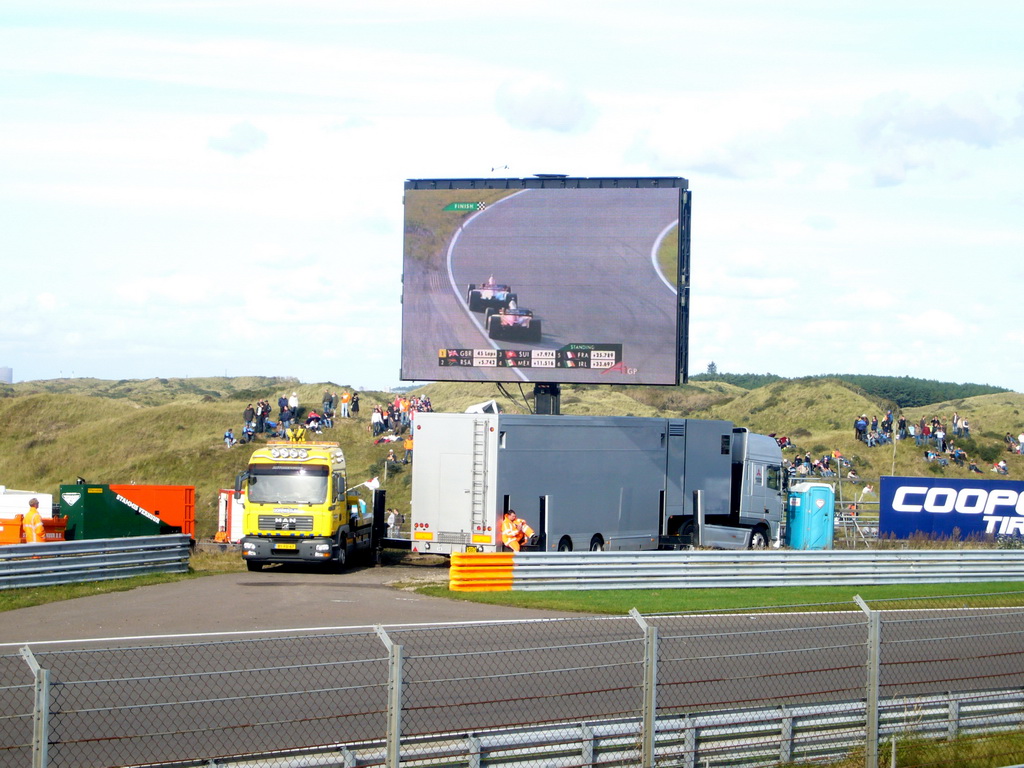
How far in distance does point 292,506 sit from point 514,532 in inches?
198

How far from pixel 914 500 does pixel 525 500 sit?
501 inches

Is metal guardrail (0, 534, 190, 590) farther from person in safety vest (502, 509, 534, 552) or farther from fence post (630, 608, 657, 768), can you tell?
fence post (630, 608, 657, 768)

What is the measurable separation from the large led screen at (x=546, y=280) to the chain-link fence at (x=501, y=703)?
43.4 ft

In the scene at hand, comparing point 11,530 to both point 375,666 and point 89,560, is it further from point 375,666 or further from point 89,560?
point 375,666

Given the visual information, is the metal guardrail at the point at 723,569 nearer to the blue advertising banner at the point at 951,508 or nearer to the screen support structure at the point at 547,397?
the blue advertising banner at the point at 951,508

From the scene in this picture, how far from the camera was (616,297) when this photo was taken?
27797mm

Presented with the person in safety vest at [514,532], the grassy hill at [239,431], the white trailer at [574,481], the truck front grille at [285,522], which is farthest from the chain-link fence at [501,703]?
the grassy hill at [239,431]

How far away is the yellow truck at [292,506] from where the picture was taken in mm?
24078

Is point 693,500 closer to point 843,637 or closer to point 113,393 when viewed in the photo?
point 843,637

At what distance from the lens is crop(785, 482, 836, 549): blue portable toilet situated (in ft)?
103

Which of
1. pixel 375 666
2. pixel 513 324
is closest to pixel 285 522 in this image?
pixel 513 324

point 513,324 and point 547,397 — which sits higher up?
point 513,324

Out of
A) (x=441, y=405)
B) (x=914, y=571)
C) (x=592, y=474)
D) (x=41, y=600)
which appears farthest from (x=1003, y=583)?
(x=441, y=405)

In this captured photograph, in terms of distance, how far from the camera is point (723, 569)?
74.0 feet
